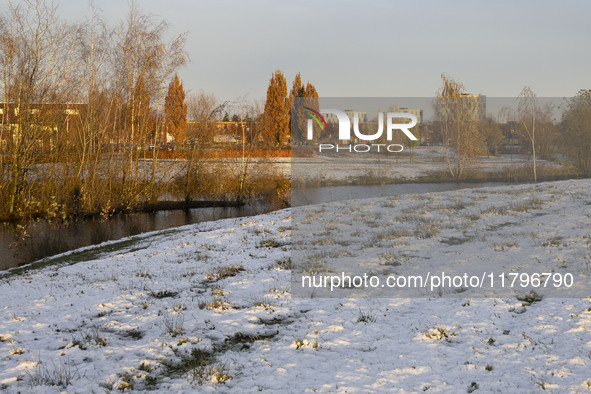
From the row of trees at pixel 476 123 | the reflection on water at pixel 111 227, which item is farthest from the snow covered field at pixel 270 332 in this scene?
the row of trees at pixel 476 123

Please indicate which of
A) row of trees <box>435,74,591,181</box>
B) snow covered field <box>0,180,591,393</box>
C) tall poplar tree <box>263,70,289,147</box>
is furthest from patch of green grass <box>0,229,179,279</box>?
tall poplar tree <box>263,70,289,147</box>

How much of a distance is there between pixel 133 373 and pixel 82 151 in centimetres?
1674

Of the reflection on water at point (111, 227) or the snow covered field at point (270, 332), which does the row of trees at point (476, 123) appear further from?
the snow covered field at point (270, 332)

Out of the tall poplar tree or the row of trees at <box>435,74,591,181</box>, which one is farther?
the tall poplar tree

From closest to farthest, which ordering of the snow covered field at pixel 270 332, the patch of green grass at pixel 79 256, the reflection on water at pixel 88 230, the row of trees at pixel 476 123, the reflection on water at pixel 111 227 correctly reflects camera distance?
1. the snow covered field at pixel 270 332
2. the patch of green grass at pixel 79 256
3. the reflection on water at pixel 88 230
4. the reflection on water at pixel 111 227
5. the row of trees at pixel 476 123

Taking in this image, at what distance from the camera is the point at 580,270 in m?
7.52

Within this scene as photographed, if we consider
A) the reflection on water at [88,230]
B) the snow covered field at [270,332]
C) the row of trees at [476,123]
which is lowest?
the reflection on water at [88,230]

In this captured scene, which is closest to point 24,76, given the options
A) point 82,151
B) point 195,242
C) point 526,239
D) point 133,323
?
point 82,151

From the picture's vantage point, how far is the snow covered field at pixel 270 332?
15.2ft

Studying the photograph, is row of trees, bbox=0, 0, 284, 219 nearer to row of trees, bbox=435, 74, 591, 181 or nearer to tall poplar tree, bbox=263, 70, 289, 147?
row of trees, bbox=435, 74, 591, 181

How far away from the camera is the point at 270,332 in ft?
19.6

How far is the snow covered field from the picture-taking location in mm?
4645

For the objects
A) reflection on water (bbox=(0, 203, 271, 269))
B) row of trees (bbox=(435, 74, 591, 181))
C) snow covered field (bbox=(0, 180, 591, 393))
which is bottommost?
reflection on water (bbox=(0, 203, 271, 269))

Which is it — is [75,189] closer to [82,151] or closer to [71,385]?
[82,151]
